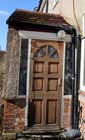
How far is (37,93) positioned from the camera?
8.23 metres

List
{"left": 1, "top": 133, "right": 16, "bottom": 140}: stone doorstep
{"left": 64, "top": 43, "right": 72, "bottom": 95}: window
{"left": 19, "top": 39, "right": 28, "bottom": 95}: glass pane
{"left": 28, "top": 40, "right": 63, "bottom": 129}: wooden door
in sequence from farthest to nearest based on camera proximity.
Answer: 1. {"left": 64, "top": 43, "right": 72, "bottom": 95}: window
2. {"left": 28, "top": 40, "right": 63, "bottom": 129}: wooden door
3. {"left": 19, "top": 39, "right": 28, "bottom": 95}: glass pane
4. {"left": 1, "top": 133, "right": 16, "bottom": 140}: stone doorstep

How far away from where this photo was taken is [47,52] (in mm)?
8375

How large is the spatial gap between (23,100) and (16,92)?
349 mm

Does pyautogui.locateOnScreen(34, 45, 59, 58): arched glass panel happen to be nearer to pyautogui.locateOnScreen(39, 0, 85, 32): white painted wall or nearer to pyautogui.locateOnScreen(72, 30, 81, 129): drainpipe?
pyautogui.locateOnScreen(72, 30, 81, 129): drainpipe

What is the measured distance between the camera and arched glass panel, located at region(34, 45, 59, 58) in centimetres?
830

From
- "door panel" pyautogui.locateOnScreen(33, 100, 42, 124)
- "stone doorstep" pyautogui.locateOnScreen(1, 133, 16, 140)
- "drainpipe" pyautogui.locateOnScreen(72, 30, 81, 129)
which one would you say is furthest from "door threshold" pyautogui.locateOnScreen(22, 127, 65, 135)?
"drainpipe" pyautogui.locateOnScreen(72, 30, 81, 129)

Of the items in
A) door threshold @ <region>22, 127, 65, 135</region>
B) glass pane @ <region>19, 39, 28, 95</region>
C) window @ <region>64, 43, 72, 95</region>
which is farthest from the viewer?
window @ <region>64, 43, 72, 95</region>

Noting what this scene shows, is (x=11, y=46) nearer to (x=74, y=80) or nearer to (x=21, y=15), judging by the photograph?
(x=21, y=15)

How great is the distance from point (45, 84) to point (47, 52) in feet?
3.53

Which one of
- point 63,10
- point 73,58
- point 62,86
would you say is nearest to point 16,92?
point 62,86

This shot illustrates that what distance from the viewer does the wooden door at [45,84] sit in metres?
8.19

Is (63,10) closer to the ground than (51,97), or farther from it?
farther from it

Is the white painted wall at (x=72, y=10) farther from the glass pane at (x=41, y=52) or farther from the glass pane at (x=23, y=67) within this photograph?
the glass pane at (x=23, y=67)

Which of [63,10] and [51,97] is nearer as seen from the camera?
[51,97]
